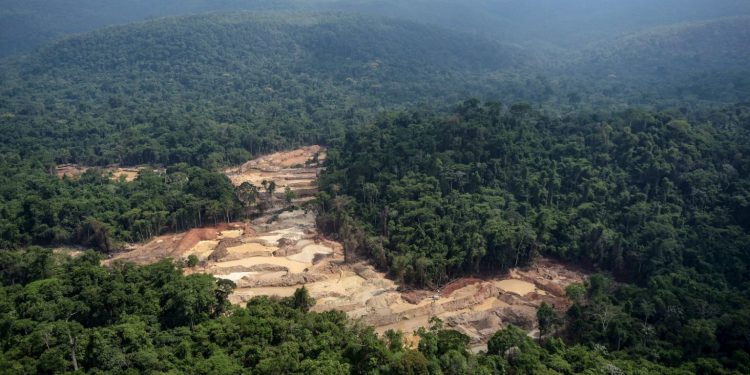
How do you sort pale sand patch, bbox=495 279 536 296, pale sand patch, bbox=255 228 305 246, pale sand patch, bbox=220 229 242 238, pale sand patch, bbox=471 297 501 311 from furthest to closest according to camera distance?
1. pale sand patch, bbox=220 229 242 238
2. pale sand patch, bbox=255 228 305 246
3. pale sand patch, bbox=495 279 536 296
4. pale sand patch, bbox=471 297 501 311

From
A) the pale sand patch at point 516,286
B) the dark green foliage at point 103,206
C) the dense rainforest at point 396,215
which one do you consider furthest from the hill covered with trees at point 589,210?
the dark green foliage at point 103,206

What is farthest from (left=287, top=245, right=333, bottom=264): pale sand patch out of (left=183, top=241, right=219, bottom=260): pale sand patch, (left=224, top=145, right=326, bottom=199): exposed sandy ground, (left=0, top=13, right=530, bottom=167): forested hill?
(left=0, top=13, right=530, bottom=167): forested hill

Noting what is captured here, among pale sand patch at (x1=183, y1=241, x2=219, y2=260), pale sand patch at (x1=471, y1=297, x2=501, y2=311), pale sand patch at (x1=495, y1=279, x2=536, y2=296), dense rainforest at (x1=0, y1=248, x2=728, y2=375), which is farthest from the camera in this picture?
pale sand patch at (x1=183, y1=241, x2=219, y2=260)

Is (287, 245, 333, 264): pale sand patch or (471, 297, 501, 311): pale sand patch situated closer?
(471, 297, 501, 311): pale sand patch

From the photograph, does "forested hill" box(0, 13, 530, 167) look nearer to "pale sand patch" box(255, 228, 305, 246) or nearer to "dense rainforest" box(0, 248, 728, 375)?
"pale sand patch" box(255, 228, 305, 246)

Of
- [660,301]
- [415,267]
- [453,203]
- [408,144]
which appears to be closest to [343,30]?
[408,144]

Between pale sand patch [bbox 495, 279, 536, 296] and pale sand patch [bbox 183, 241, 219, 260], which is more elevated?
pale sand patch [bbox 495, 279, 536, 296]

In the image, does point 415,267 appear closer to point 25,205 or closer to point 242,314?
point 242,314

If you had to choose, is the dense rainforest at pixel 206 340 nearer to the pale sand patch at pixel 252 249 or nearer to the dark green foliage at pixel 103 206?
the pale sand patch at pixel 252 249
